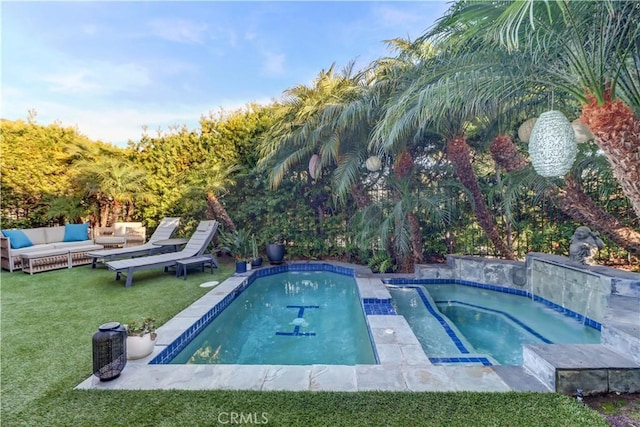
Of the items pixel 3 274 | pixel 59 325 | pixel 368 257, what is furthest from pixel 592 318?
pixel 3 274

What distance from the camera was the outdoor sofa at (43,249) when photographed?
26.8ft

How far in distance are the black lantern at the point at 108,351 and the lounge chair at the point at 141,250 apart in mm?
6390

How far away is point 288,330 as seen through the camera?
5.31m

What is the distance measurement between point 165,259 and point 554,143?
27.6 ft

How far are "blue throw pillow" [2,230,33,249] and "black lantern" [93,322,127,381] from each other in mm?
8543


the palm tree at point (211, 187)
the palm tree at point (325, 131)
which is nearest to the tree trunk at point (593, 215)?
the palm tree at point (325, 131)

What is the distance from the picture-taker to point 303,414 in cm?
251

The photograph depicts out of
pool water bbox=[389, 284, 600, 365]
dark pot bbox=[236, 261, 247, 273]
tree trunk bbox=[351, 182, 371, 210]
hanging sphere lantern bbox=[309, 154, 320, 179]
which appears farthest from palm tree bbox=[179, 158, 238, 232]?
pool water bbox=[389, 284, 600, 365]

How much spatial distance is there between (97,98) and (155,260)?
7875 millimetres

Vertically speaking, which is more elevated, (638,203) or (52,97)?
(52,97)

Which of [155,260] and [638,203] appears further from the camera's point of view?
[155,260]

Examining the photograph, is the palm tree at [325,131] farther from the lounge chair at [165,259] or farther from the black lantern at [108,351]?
the black lantern at [108,351]

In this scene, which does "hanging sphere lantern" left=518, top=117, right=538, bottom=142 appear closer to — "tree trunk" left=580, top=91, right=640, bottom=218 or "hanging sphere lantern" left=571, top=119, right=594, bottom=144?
"hanging sphere lantern" left=571, top=119, right=594, bottom=144

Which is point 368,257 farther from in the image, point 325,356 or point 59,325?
point 59,325
